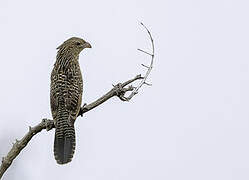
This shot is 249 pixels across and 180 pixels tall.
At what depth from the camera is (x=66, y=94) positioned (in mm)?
10164

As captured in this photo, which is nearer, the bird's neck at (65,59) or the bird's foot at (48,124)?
the bird's foot at (48,124)

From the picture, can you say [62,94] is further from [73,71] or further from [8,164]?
[8,164]

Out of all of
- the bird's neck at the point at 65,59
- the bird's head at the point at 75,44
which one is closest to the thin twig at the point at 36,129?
the bird's neck at the point at 65,59

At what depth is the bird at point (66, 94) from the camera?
9.38 metres

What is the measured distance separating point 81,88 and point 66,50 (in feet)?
1.85

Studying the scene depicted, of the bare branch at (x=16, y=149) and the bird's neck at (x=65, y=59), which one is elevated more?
the bird's neck at (x=65, y=59)

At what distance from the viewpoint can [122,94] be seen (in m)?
8.69

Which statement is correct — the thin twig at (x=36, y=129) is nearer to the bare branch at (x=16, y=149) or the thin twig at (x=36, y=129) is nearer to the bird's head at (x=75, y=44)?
the bare branch at (x=16, y=149)

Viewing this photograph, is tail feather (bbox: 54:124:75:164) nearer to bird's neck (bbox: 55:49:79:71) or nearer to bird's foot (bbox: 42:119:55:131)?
bird's foot (bbox: 42:119:55:131)

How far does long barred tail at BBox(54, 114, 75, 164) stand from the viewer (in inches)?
361

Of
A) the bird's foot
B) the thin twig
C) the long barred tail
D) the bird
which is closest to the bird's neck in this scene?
the bird

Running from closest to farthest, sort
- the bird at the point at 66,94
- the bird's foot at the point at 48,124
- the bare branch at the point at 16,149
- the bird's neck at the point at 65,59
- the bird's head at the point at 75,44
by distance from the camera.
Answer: the bare branch at the point at 16,149
the bird's foot at the point at 48,124
the bird at the point at 66,94
the bird's neck at the point at 65,59
the bird's head at the point at 75,44

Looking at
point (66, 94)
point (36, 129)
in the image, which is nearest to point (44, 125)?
point (36, 129)

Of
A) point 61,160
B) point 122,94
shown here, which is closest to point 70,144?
point 61,160
